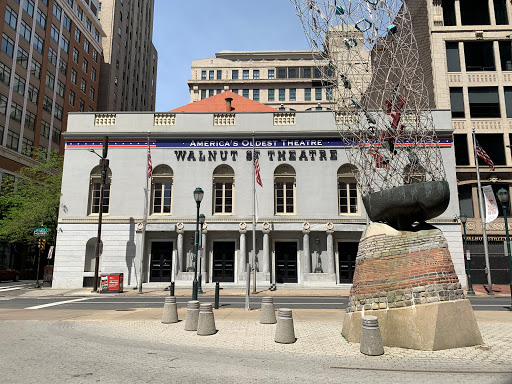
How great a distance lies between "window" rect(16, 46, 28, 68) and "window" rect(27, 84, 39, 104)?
101 inches

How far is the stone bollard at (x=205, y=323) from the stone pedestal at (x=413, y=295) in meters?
3.52

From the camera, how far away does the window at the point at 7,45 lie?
1623 inches

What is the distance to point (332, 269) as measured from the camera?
86.4 ft

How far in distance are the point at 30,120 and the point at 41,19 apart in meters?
14.1

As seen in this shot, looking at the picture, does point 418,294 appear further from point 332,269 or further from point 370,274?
point 332,269

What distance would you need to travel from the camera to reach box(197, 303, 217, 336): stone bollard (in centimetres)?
999

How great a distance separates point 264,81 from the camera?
7506 cm

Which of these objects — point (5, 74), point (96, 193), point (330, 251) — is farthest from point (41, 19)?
point (330, 251)

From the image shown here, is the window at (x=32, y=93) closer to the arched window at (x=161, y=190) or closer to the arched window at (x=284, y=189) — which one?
the arched window at (x=161, y=190)

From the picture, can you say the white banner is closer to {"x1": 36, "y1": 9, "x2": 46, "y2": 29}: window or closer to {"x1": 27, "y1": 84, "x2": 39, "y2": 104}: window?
{"x1": 27, "y1": 84, "x2": 39, "y2": 104}: window

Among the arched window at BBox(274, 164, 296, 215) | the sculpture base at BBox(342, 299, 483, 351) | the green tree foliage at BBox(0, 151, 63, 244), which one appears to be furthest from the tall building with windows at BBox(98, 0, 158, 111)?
the sculpture base at BBox(342, 299, 483, 351)

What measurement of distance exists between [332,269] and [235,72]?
6004 cm

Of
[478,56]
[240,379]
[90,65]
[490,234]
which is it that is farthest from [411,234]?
[90,65]

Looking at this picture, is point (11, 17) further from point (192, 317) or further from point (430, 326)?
point (430, 326)
